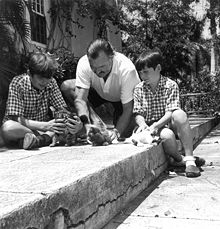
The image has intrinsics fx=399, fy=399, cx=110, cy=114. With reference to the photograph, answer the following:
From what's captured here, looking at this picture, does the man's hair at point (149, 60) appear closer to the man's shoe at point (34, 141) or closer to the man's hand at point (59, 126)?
the man's hand at point (59, 126)

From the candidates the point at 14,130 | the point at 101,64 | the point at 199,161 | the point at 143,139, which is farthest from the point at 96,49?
the point at 199,161

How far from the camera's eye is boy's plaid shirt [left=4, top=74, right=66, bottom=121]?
3.83 meters

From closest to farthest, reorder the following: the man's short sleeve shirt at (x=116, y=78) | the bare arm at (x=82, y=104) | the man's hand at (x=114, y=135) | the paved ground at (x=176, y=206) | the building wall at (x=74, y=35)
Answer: the paved ground at (x=176, y=206), the man's hand at (x=114, y=135), the bare arm at (x=82, y=104), the man's short sleeve shirt at (x=116, y=78), the building wall at (x=74, y=35)

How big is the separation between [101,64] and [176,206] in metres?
1.66

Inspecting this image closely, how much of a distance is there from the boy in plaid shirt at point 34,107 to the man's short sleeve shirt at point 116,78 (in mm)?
308

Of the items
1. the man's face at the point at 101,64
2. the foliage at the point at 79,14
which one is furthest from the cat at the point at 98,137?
the foliage at the point at 79,14

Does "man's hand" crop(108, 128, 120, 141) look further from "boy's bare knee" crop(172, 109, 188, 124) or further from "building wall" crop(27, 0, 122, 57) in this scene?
"building wall" crop(27, 0, 122, 57)

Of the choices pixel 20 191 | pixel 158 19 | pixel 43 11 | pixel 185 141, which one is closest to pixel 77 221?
pixel 20 191

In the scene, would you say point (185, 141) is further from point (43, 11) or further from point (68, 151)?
point (43, 11)

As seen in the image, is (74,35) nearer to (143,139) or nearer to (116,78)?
(116,78)

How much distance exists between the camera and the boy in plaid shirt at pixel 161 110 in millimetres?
3592

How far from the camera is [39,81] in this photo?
384cm

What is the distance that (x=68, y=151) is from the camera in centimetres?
326

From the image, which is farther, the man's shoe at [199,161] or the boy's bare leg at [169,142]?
the man's shoe at [199,161]
